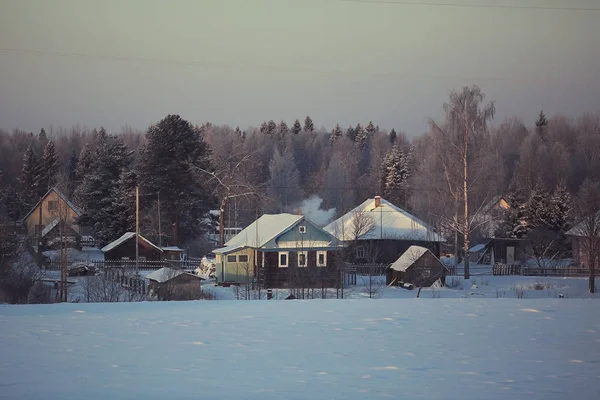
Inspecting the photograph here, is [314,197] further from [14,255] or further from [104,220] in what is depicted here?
[14,255]

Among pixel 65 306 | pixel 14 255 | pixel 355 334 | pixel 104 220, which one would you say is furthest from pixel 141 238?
pixel 355 334

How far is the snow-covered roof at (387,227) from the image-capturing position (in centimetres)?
4716

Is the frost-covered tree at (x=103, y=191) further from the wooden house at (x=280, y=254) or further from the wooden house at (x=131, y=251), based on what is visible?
the wooden house at (x=280, y=254)

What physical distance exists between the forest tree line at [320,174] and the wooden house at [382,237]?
5.71 ft

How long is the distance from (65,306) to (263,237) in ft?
70.2

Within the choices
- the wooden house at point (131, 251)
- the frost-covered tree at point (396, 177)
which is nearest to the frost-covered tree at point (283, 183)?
the frost-covered tree at point (396, 177)

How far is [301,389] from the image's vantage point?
28.2ft

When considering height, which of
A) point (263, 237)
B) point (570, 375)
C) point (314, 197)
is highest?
point (314, 197)

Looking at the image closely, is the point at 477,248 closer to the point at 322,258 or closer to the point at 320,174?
the point at 322,258

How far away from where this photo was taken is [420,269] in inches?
1436

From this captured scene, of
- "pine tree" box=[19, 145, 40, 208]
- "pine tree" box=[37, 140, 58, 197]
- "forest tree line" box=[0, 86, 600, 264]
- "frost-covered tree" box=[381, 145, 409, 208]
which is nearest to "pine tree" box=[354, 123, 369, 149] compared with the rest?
"forest tree line" box=[0, 86, 600, 264]

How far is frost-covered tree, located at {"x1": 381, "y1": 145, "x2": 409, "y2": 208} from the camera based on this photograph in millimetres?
77188

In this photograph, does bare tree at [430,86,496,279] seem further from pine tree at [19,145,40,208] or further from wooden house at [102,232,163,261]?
pine tree at [19,145,40,208]

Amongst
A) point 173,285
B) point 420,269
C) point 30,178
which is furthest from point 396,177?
point 173,285
